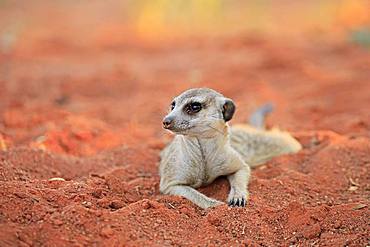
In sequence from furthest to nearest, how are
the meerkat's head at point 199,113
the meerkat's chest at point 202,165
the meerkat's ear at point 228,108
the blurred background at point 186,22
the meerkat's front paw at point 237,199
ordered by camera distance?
the blurred background at point 186,22
the meerkat's chest at point 202,165
the meerkat's ear at point 228,108
the meerkat's head at point 199,113
the meerkat's front paw at point 237,199

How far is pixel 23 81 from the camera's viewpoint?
8.94m

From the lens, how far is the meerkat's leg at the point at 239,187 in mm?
3936

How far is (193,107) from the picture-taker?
13.5ft

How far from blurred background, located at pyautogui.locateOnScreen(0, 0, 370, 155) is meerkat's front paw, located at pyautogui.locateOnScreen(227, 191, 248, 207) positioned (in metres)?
2.05

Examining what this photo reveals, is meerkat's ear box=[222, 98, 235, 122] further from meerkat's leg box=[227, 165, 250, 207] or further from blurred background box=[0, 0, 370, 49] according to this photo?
blurred background box=[0, 0, 370, 49]

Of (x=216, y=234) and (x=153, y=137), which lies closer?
(x=216, y=234)

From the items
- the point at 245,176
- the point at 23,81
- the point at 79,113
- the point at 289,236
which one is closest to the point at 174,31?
the point at 23,81

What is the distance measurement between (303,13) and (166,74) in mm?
7540

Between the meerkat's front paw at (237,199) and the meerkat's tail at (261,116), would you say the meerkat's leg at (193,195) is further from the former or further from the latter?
the meerkat's tail at (261,116)

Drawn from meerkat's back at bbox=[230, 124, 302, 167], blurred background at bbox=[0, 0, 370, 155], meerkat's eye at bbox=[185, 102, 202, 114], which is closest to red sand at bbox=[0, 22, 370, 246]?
blurred background at bbox=[0, 0, 370, 155]

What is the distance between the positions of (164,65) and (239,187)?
21.8ft

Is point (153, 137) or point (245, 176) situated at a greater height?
point (245, 176)

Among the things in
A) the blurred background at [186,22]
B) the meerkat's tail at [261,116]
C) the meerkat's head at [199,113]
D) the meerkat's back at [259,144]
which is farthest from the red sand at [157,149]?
the blurred background at [186,22]

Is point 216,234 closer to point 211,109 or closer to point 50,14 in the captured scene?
point 211,109
